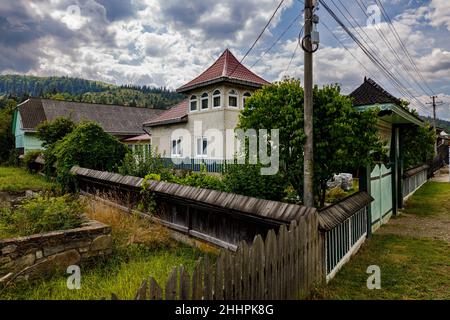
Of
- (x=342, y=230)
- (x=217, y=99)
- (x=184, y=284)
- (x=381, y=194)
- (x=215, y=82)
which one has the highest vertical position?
(x=215, y=82)

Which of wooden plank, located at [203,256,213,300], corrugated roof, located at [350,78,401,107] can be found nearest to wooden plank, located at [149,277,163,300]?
wooden plank, located at [203,256,213,300]

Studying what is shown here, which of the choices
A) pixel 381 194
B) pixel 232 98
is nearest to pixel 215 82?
pixel 232 98

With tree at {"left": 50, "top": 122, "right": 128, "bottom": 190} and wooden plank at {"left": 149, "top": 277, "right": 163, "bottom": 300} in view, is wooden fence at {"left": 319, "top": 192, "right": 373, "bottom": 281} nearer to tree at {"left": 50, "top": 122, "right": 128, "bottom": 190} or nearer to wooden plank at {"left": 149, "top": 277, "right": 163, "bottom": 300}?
wooden plank at {"left": 149, "top": 277, "right": 163, "bottom": 300}

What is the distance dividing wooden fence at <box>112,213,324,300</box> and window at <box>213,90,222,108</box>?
14903 millimetres

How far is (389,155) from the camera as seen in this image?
10133 mm

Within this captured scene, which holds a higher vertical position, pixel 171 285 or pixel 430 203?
pixel 171 285

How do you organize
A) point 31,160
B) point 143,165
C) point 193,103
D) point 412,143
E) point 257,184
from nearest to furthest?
point 257,184, point 143,165, point 412,143, point 193,103, point 31,160

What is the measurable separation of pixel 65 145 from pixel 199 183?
26.6ft

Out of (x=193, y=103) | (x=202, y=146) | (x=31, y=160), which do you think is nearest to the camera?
(x=202, y=146)

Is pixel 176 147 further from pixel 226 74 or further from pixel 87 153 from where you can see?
pixel 87 153

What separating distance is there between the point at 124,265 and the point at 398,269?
190 inches

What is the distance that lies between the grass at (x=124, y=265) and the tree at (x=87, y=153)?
18.3ft

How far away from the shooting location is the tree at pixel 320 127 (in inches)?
220

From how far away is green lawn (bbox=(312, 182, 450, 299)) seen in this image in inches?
168
